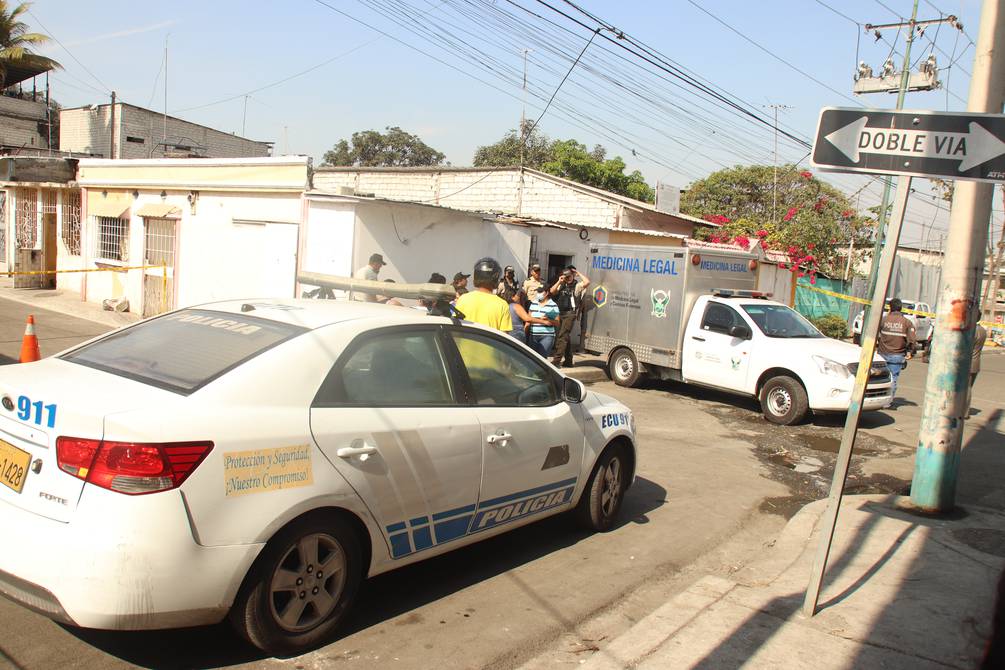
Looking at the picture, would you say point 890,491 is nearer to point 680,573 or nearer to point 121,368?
point 680,573

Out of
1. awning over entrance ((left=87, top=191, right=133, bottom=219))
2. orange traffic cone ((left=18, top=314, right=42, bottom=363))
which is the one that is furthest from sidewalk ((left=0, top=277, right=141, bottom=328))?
orange traffic cone ((left=18, top=314, right=42, bottom=363))

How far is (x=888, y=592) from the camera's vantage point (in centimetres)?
457

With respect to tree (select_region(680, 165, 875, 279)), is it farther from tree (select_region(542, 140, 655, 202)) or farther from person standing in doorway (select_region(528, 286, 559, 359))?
person standing in doorway (select_region(528, 286, 559, 359))

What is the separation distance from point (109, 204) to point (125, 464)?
1712 centimetres

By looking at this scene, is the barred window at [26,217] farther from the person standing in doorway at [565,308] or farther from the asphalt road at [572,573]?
the asphalt road at [572,573]

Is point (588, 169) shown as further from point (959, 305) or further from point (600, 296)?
point (959, 305)

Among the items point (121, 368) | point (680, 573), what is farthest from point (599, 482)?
point (121, 368)

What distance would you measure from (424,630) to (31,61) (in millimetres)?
34575

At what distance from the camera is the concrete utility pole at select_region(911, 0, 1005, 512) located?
6023 mm

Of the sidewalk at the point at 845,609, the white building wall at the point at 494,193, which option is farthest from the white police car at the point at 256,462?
the white building wall at the point at 494,193

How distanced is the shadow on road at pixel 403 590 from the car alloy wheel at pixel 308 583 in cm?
27

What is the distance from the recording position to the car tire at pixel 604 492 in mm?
5367

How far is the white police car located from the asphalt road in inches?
13.6

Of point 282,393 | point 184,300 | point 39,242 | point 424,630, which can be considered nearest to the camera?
point 282,393
